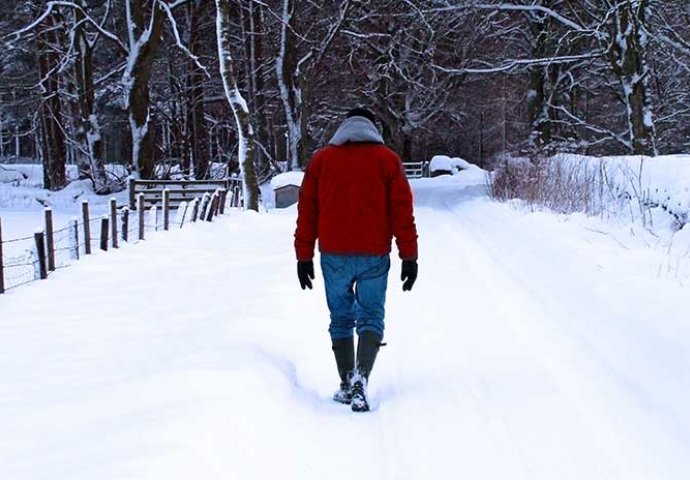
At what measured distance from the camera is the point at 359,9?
85.9 ft

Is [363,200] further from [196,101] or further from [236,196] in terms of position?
[196,101]

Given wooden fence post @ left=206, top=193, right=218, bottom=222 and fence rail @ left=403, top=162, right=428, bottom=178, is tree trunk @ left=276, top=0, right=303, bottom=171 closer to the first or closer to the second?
wooden fence post @ left=206, top=193, right=218, bottom=222

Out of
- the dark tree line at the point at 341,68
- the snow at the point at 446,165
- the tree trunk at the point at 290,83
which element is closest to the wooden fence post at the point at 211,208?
the dark tree line at the point at 341,68

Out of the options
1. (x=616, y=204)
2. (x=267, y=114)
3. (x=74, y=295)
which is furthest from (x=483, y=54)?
(x=74, y=295)

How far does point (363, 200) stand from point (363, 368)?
1.08 metres

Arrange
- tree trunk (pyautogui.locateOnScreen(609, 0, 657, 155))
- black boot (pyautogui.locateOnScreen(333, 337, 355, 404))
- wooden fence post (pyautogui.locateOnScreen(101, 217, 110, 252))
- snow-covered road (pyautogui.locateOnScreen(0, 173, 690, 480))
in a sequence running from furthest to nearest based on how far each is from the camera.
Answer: tree trunk (pyautogui.locateOnScreen(609, 0, 657, 155)) < wooden fence post (pyautogui.locateOnScreen(101, 217, 110, 252)) < black boot (pyautogui.locateOnScreen(333, 337, 355, 404)) < snow-covered road (pyautogui.locateOnScreen(0, 173, 690, 480))

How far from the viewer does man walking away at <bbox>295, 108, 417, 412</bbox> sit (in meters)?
4.40

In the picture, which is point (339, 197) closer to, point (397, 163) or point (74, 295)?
point (397, 163)

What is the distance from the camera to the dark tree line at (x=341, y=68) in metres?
18.2

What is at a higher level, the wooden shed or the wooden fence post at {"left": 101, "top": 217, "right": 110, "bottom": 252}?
the wooden fence post at {"left": 101, "top": 217, "right": 110, "bottom": 252}

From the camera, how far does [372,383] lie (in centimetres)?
498

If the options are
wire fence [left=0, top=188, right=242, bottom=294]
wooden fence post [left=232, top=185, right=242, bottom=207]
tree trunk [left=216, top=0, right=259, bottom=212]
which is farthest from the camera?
wooden fence post [left=232, top=185, right=242, bottom=207]

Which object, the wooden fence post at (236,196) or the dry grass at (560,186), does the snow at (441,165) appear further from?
the dry grass at (560,186)

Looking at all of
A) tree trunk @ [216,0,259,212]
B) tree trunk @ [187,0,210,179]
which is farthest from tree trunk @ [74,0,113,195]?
tree trunk @ [216,0,259,212]
